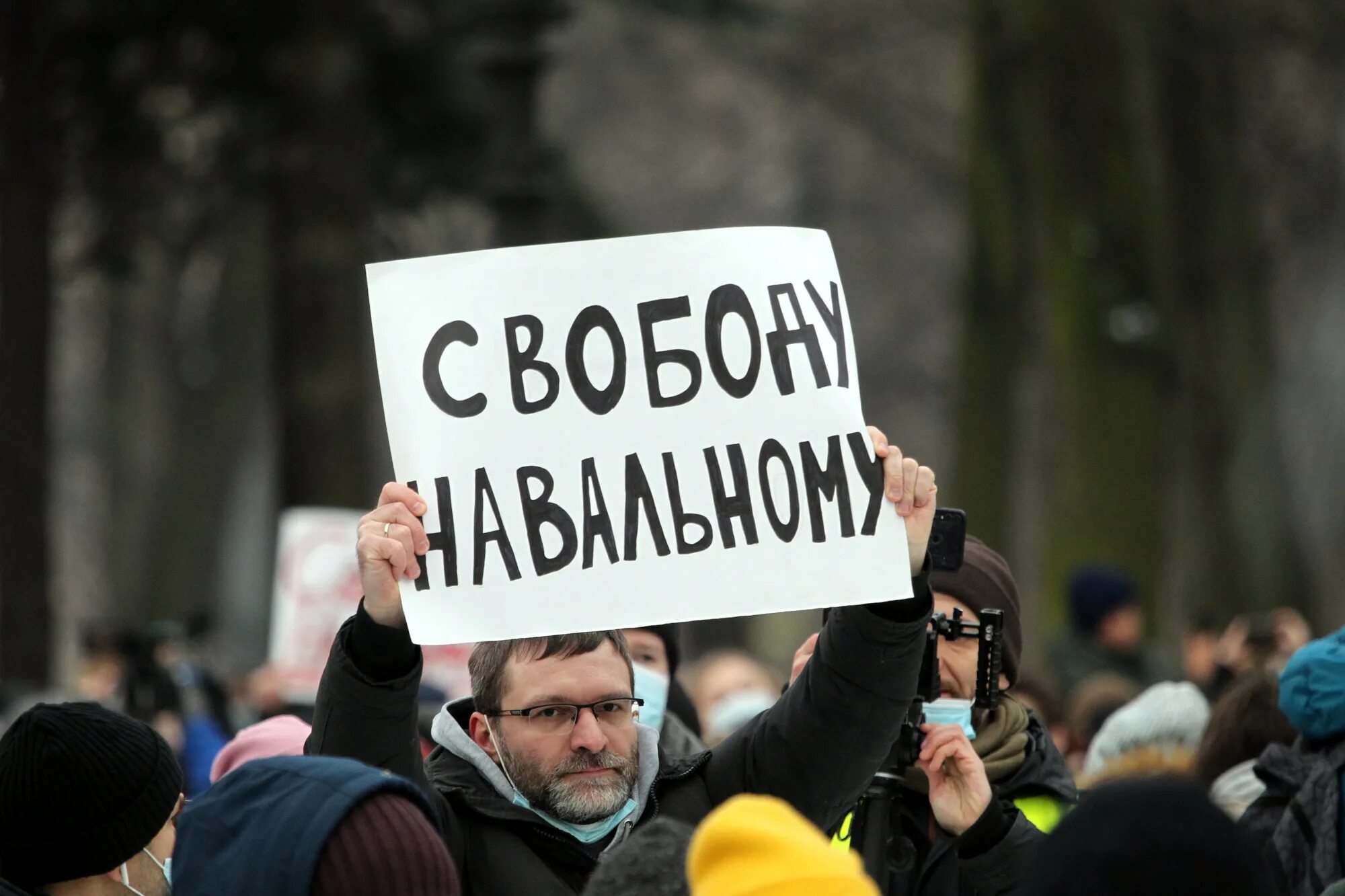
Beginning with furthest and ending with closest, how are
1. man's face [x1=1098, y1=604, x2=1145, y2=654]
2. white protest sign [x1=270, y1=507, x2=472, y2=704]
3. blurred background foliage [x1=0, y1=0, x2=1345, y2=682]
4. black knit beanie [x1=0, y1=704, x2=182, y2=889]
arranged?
blurred background foliage [x1=0, y1=0, x2=1345, y2=682] < man's face [x1=1098, y1=604, x2=1145, y2=654] < white protest sign [x1=270, y1=507, x2=472, y2=704] < black knit beanie [x1=0, y1=704, x2=182, y2=889]

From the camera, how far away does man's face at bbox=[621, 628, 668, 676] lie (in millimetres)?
5273

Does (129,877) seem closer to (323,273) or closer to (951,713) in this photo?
(951,713)

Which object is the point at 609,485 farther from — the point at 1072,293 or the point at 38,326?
the point at 1072,293

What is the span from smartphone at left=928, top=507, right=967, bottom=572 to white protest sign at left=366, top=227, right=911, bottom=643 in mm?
244

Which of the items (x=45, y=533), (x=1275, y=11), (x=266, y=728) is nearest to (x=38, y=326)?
(x=45, y=533)

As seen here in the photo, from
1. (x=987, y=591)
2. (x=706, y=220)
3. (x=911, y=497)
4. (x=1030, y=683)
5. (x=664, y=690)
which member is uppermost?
(x=706, y=220)

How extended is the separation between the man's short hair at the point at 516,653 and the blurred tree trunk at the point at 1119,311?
34.1 ft

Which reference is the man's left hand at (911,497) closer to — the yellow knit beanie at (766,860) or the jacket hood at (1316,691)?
the jacket hood at (1316,691)

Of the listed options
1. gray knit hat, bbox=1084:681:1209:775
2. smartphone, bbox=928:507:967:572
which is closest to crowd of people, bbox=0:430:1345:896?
smartphone, bbox=928:507:967:572

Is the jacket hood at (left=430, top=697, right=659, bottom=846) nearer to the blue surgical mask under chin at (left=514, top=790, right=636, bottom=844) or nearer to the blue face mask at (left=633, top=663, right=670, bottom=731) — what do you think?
the blue surgical mask under chin at (left=514, top=790, right=636, bottom=844)

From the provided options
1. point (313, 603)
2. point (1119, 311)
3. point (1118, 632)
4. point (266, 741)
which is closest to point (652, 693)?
point (266, 741)

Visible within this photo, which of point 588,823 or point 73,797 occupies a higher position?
point 73,797

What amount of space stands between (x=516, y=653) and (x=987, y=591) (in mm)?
970

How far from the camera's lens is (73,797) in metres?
3.23
